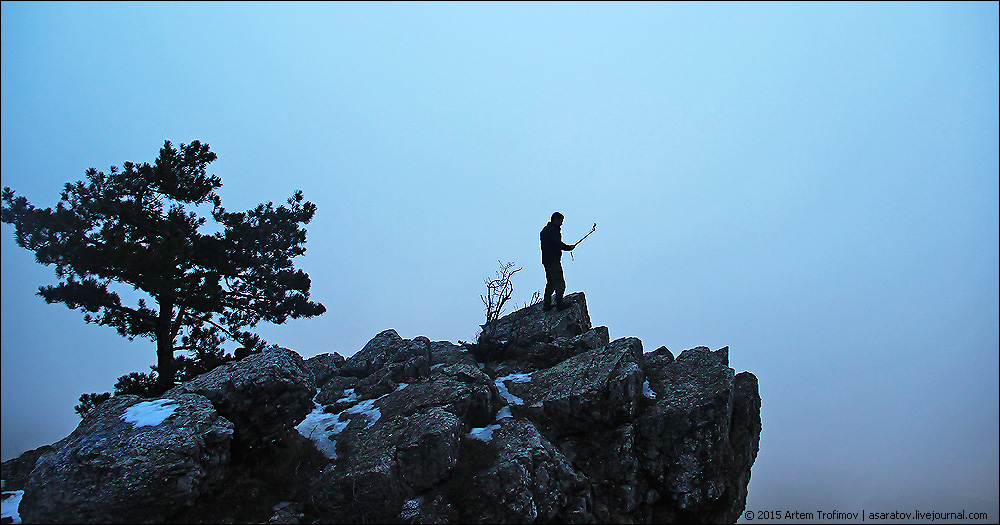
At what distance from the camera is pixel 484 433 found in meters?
15.7

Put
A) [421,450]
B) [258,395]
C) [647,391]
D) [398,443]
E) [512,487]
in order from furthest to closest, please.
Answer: [647,391], [258,395], [398,443], [421,450], [512,487]

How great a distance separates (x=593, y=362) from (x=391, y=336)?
1015 centimetres

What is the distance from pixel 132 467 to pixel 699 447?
44.8ft

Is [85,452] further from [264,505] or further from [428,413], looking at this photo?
[428,413]

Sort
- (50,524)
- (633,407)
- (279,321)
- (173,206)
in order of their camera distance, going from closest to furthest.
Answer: (50,524)
(633,407)
(173,206)
(279,321)

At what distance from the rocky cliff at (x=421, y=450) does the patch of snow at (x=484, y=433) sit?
56 mm

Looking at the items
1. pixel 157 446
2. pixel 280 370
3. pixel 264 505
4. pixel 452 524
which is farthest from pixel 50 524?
pixel 452 524

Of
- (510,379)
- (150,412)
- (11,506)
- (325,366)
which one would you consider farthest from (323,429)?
(11,506)

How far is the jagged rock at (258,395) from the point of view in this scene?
14.5 meters

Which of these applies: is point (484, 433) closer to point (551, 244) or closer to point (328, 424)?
point (328, 424)

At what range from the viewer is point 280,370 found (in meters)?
15.4

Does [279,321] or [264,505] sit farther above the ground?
[279,321]

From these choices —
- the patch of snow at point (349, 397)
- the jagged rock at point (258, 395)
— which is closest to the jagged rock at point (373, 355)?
the patch of snow at point (349, 397)

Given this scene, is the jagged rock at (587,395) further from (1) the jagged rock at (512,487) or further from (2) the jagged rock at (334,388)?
(2) the jagged rock at (334,388)
